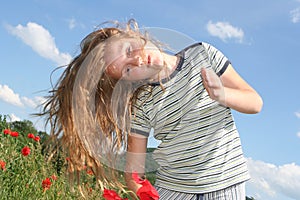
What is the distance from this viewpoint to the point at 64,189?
15.2 ft

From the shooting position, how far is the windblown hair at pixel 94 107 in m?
2.47

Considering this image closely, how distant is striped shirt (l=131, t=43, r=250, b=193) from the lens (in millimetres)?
2428

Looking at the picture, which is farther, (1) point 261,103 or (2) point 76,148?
(2) point 76,148

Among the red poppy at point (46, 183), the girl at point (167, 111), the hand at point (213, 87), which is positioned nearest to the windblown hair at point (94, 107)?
the girl at point (167, 111)

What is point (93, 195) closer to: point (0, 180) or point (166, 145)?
point (0, 180)

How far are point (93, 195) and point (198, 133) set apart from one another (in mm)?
2297

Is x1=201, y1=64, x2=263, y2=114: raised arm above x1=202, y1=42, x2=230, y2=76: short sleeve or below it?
below

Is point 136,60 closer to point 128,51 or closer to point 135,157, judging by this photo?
point 128,51

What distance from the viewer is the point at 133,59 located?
90.7 inches

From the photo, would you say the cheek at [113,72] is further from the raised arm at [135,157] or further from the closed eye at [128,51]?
the raised arm at [135,157]

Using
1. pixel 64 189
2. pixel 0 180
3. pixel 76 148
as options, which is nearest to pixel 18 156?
pixel 64 189

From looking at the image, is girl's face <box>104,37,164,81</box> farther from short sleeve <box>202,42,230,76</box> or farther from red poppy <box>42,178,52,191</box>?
red poppy <box>42,178,52,191</box>

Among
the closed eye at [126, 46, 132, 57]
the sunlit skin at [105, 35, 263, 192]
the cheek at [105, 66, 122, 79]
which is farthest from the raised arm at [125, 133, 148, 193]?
the closed eye at [126, 46, 132, 57]

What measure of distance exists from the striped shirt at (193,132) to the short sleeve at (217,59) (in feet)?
0.30
